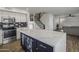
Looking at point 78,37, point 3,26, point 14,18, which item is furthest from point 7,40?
point 78,37

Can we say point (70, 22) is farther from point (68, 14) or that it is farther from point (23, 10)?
point (23, 10)

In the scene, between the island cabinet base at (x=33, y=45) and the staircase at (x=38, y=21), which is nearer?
the island cabinet base at (x=33, y=45)

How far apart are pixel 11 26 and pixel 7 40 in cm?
24

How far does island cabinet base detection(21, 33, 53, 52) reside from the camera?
4.62ft

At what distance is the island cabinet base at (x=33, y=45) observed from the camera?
1408 mm

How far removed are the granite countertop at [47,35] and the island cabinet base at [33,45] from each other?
60 millimetres

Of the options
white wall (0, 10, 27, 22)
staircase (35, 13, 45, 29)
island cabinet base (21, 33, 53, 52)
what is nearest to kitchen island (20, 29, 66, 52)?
island cabinet base (21, 33, 53, 52)

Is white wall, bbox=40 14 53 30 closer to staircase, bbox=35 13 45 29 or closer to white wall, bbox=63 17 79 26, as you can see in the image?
staircase, bbox=35 13 45 29

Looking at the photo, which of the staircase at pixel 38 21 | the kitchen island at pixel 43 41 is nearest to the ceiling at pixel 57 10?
the staircase at pixel 38 21

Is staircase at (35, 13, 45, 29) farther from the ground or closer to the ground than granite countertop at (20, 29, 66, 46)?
farther from the ground

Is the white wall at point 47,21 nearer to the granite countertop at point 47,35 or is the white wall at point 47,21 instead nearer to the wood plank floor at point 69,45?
the granite countertop at point 47,35

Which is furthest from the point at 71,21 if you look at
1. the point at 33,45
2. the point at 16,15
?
the point at 16,15

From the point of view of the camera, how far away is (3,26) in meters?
1.48

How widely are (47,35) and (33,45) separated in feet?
0.99
